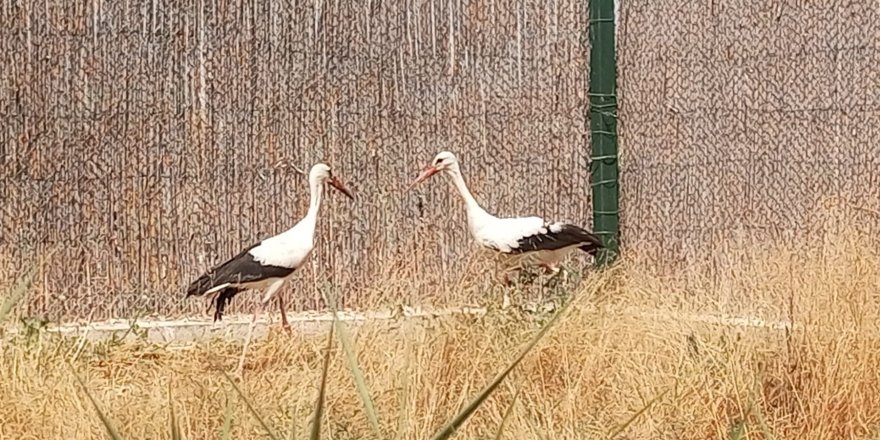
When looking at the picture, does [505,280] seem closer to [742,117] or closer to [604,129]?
[604,129]

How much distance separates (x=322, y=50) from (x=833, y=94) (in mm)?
2083

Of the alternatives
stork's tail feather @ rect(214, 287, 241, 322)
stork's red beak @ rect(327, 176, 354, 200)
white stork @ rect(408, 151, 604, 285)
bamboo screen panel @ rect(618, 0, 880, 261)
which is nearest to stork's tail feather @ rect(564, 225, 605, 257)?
white stork @ rect(408, 151, 604, 285)

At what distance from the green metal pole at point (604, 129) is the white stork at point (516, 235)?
0.43 m

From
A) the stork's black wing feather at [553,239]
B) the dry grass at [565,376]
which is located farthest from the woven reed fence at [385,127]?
the dry grass at [565,376]

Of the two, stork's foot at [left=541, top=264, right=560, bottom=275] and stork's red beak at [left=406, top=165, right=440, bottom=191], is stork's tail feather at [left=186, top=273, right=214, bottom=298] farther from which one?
stork's foot at [left=541, top=264, right=560, bottom=275]

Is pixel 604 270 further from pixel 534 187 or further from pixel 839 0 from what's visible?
pixel 839 0

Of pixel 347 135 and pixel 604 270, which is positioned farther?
pixel 347 135

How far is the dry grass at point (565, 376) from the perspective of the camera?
11.0 feet

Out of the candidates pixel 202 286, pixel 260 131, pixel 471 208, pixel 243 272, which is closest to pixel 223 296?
pixel 202 286

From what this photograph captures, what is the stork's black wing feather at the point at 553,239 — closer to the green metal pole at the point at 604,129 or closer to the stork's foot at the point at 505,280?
the stork's foot at the point at 505,280

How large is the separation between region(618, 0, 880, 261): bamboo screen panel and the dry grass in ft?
3.61

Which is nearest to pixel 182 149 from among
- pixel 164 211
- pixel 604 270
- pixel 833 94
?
pixel 164 211

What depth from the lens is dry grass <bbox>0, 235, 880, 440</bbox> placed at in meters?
3.36

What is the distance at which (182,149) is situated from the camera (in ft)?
17.7
